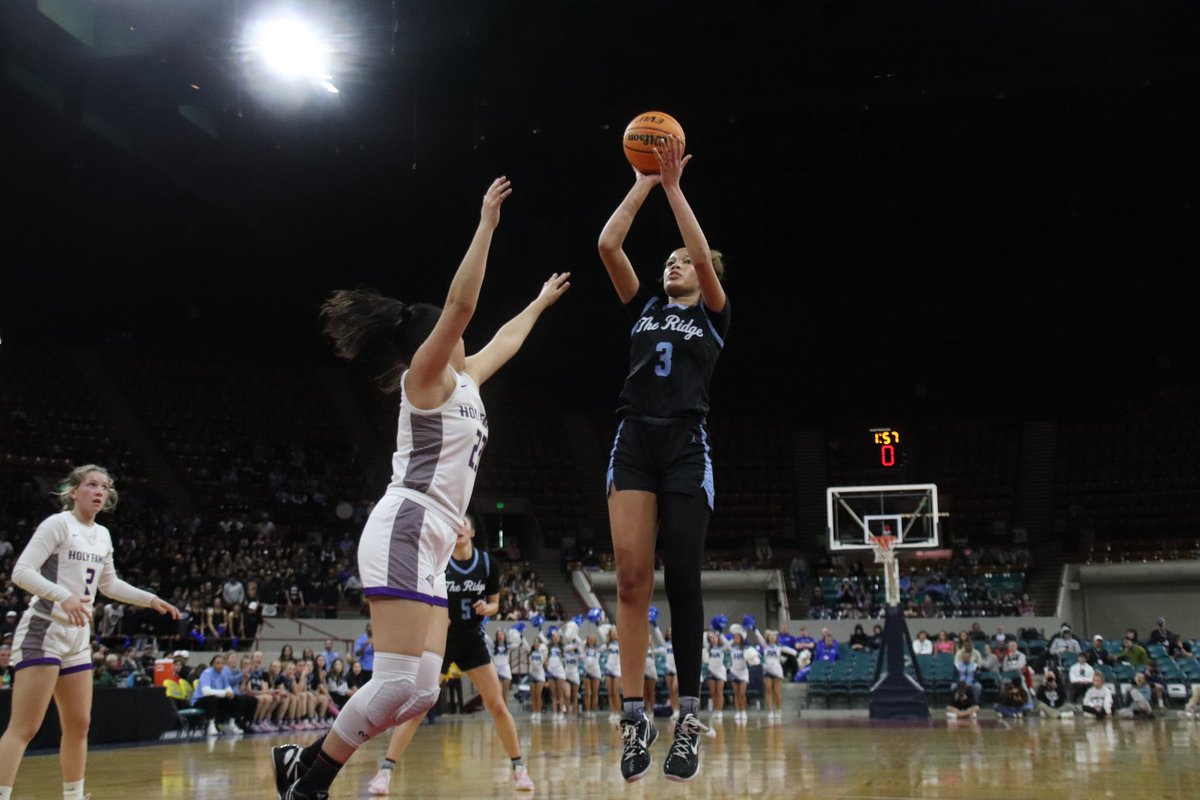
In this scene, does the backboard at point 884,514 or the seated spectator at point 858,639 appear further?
the seated spectator at point 858,639

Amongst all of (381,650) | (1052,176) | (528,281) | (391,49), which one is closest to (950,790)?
(381,650)

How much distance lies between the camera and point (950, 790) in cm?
601

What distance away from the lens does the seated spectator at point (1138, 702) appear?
1666cm

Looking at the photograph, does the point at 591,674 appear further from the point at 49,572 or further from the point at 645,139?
the point at 645,139

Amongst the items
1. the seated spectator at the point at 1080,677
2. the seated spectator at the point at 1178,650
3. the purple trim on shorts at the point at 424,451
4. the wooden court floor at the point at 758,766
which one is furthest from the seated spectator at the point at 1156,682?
the purple trim on shorts at the point at 424,451

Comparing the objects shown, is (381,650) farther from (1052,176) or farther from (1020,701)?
(1052,176)

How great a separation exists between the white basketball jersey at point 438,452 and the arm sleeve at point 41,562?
2.31 meters

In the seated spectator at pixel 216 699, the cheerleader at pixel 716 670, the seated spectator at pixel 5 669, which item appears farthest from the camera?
the cheerleader at pixel 716 670

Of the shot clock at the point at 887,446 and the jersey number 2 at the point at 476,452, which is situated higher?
the shot clock at the point at 887,446

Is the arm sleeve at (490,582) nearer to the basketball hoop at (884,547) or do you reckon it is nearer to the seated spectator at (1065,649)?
the basketball hoop at (884,547)

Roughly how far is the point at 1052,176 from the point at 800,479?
10.4 m

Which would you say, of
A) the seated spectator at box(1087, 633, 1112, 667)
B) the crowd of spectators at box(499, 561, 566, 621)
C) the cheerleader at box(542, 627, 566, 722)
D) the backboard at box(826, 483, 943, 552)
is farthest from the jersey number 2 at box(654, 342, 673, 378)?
the crowd of spectators at box(499, 561, 566, 621)

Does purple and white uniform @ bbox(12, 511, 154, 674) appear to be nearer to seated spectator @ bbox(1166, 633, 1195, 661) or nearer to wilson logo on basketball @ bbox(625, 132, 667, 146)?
wilson logo on basketball @ bbox(625, 132, 667, 146)

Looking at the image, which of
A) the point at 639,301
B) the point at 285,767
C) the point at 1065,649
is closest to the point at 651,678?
the point at 1065,649
